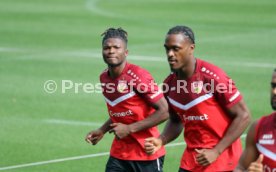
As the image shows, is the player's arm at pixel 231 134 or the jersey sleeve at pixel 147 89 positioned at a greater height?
the jersey sleeve at pixel 147 89

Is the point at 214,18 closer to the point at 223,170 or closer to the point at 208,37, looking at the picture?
the point at 208,37

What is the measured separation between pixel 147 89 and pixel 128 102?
29cm

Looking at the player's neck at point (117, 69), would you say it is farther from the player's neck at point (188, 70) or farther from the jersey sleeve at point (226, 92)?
the jersey sleeve at point (226, 92)

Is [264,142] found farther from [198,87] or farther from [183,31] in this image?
[183,31]

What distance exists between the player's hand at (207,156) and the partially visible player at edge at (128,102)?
1.36m

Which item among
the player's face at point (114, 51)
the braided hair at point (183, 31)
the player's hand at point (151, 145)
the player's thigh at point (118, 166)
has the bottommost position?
the player's thigh at point (118, 166)

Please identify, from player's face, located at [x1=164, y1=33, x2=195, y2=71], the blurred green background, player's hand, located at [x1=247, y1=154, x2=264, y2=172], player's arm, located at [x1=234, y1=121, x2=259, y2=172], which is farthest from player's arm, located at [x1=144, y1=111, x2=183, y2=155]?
the blurred green background

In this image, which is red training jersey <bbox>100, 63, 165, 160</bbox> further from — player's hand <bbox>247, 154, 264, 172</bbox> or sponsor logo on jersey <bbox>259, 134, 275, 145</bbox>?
player's hand <bbox>247, 154, 264, 172</bbox>

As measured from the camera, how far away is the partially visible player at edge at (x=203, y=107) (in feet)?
30.4

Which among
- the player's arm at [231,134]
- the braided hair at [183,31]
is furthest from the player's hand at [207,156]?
the braided hair at [183,31]

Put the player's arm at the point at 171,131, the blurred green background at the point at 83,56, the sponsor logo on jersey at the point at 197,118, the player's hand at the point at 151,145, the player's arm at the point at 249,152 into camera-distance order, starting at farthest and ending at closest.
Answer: the blurred green background at the point at 83,56, the player's arm at the point at 171,131, the sponsor logo on jersey at the point at 197,118, the player's hand at the point at 151,145, the player's arm at the point at 249,152

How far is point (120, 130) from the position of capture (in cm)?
1022

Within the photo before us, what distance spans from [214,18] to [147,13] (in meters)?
2.43

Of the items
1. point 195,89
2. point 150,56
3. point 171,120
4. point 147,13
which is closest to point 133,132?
point 171,120
